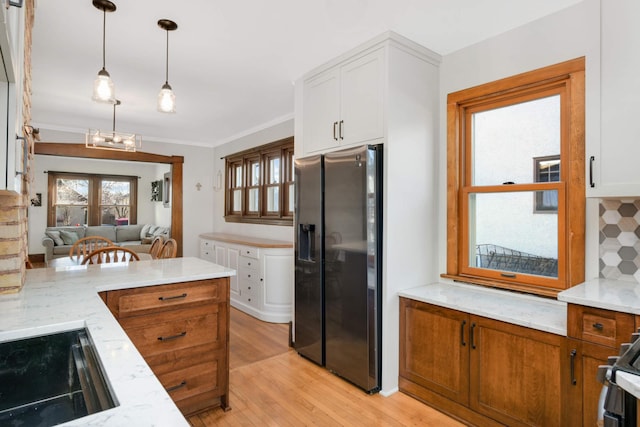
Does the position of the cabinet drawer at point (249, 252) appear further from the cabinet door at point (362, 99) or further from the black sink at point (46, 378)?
the black sink at point (46, 378)

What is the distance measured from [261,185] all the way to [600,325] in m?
4.28

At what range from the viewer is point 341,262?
8.70 ft

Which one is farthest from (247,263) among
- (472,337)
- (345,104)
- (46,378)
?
(46,378)

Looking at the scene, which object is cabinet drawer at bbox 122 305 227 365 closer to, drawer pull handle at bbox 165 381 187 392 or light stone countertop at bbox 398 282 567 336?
drawer pull handle at bbox 165 381 187 392

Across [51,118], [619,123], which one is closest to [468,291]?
[619,123]

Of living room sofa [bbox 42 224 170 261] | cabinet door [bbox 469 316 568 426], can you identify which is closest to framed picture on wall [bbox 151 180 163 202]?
living room sofa [bbox 42 224 170 261]

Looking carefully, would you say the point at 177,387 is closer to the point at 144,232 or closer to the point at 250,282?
the point at 250,282

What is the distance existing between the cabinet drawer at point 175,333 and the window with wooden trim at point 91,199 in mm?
8876

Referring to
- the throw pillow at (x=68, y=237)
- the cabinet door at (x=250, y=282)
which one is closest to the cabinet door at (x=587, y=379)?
the cabinet door at (x=250, y=282)

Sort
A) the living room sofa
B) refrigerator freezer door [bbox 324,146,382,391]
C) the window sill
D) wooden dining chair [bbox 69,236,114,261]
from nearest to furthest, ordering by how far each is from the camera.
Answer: the window sill, refrigerator freezer door [bbox 324,146,382,391], wooden dining chair [bbox 69,236,114,261], the living room sofa

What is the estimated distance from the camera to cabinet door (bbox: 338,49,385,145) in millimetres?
2494

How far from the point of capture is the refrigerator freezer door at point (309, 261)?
2848 mm

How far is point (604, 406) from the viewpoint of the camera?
1.15 metres

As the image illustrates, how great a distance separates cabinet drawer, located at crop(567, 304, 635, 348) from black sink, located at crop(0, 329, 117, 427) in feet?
6.35
